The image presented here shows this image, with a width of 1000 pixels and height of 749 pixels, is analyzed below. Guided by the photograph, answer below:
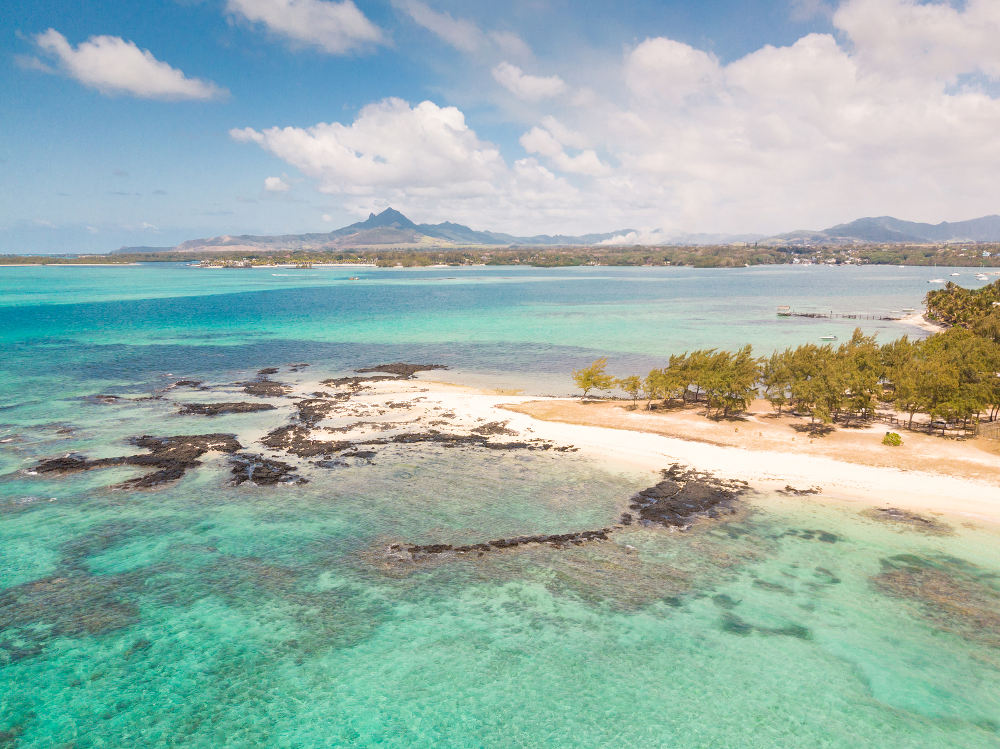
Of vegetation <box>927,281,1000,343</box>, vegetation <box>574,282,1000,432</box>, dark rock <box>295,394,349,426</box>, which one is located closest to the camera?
vegetation <box>574,282,1000,432</box>

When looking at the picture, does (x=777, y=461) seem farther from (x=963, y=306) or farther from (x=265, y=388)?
(x=963, y=306)

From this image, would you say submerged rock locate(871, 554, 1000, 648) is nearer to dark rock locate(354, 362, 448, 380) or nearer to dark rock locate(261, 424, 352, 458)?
dark rock locate(261, 424, 352, 458)

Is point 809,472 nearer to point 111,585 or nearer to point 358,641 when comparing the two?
point 358,641

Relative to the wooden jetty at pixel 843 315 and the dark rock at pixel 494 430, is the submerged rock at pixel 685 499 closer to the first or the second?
the dark rock at pixel 494 430

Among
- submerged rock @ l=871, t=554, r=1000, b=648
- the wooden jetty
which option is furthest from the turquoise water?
the wooden jetty

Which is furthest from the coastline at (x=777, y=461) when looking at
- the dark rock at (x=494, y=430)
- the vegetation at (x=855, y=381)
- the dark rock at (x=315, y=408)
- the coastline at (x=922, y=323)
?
the coastline at (x=922, y=323)

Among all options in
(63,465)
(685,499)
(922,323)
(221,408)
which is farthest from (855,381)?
(922,323)

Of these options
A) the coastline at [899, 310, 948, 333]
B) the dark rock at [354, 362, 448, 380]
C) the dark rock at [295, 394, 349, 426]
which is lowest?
the dark rock at [295, 394, 349, 426]
